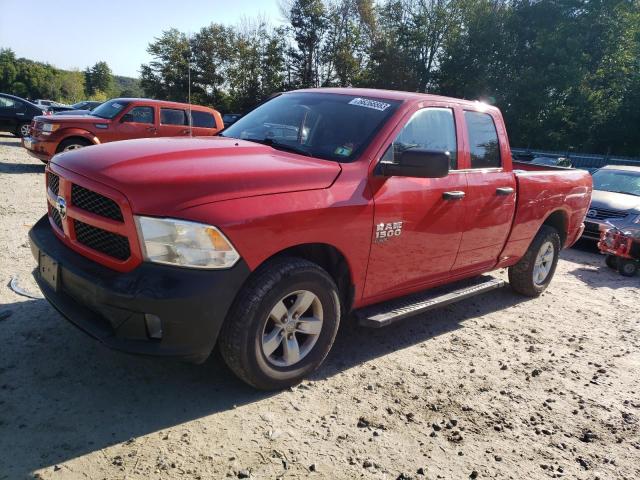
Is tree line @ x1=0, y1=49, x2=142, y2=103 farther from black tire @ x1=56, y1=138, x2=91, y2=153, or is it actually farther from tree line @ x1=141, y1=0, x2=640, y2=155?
black tire @ x1=56, y1=138, x2=91, y2=153

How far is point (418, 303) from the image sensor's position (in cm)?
401

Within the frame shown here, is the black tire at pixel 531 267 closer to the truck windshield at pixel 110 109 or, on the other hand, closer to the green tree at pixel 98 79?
the truck windshield at pixel 110 109

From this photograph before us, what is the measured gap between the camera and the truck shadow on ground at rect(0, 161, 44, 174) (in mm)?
11445

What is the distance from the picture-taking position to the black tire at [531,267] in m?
5.50

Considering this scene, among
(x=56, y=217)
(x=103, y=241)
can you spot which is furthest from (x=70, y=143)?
(x=103, y=241)

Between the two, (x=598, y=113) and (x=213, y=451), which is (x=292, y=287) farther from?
(x=598, y=113)

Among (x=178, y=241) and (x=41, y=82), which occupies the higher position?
(x=41, y=82)

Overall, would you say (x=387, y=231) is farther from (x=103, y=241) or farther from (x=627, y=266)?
(x=627, y=266)

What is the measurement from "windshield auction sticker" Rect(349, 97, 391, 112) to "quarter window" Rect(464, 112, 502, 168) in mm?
931

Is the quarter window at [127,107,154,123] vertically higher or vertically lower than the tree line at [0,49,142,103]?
lower

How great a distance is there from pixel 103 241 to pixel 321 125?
1.82m

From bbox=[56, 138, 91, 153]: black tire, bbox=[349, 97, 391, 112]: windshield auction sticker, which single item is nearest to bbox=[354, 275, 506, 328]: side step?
bbox=[349, 97, 391, 112]: windshield auction sticker

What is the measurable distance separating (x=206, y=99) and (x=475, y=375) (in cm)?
4966

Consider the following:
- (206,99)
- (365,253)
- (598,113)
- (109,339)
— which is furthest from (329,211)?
(206,99)
